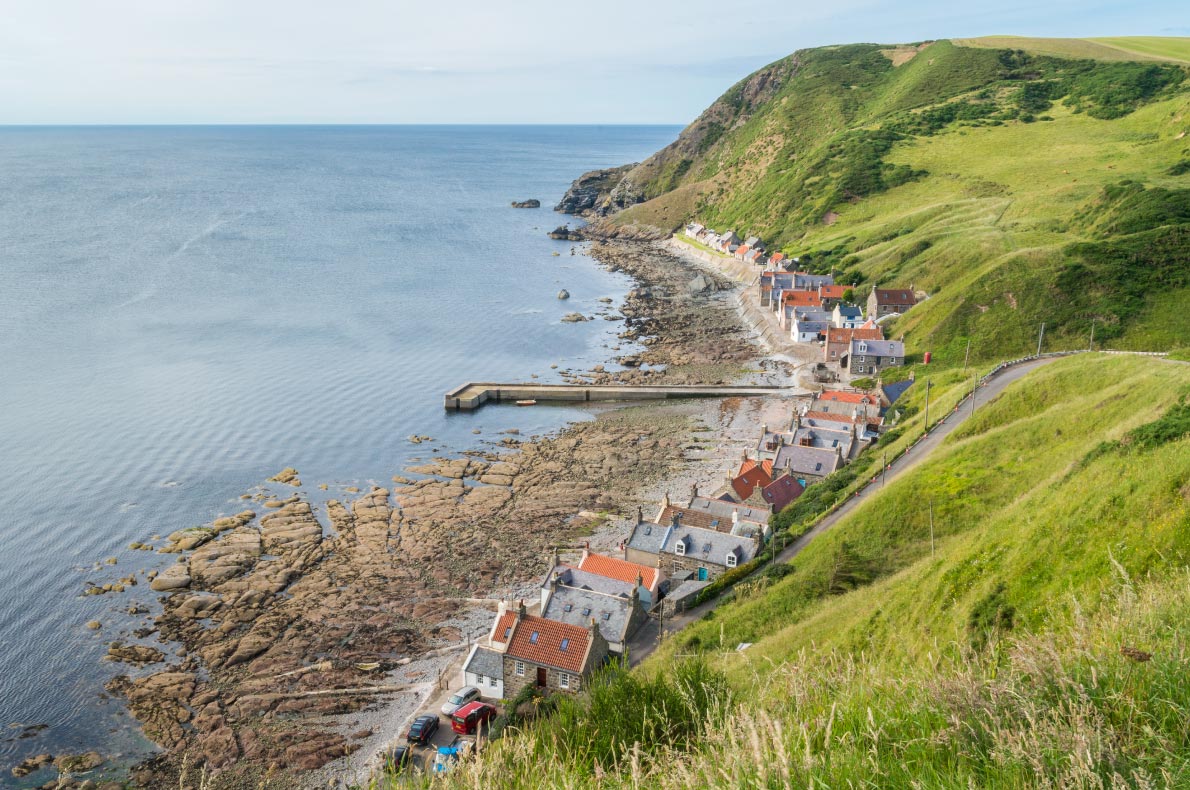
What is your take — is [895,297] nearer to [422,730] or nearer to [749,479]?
[749,479]

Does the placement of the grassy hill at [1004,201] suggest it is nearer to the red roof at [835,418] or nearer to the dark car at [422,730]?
the red roof at [835,418]

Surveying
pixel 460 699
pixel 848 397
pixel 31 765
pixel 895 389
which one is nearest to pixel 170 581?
pixel 31 765

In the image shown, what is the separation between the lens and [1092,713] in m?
8.80

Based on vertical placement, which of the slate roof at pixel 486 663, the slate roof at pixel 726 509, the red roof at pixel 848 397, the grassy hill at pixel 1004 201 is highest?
the grassy hill at pixel 1004 201

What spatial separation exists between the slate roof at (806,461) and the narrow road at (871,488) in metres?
5.85

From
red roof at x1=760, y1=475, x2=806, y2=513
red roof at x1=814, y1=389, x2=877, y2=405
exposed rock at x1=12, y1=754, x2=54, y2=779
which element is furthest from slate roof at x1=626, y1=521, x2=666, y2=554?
exposed rock at x1=12, y1=754, x2=54, y2=779

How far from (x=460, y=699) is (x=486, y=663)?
1.93 metres

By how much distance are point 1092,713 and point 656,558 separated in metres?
39.3

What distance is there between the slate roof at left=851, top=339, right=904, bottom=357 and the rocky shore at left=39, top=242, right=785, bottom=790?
654 inches

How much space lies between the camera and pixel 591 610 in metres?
40.1

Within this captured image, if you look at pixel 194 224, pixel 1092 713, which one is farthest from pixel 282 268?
pixel 1092 713

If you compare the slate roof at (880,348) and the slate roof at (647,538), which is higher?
the slate roof at (880,348)

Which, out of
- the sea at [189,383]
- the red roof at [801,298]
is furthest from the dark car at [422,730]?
the red roof at [801,298]

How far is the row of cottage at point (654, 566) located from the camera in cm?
3616
